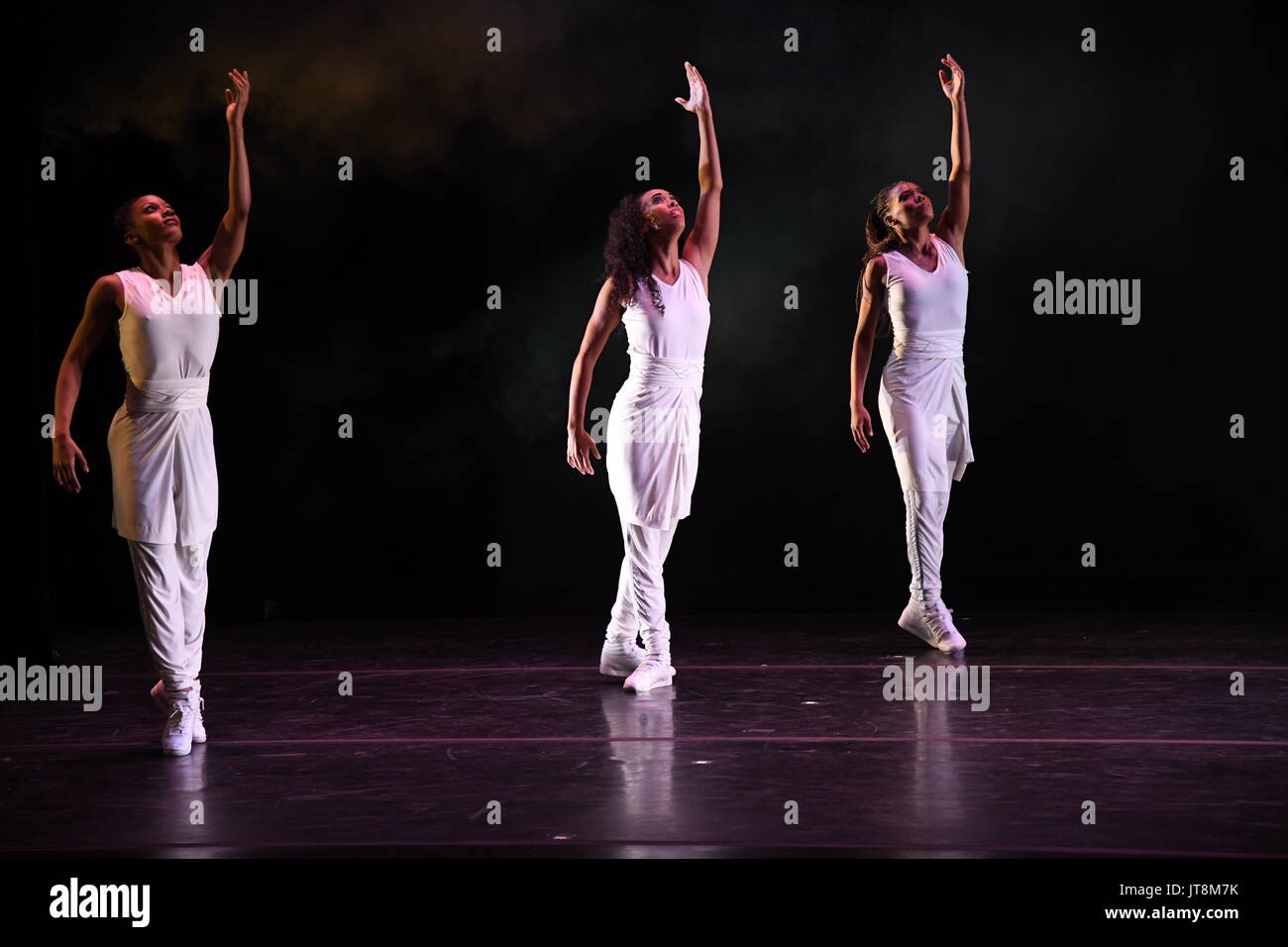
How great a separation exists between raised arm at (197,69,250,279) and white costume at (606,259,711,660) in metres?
1.28

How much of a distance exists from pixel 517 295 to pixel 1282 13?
3529 millimetres

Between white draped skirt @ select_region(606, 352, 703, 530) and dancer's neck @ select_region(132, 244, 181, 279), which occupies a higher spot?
dancer's neck @ select_region(132, 244, 181, 279)

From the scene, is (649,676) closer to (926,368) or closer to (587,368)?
(587,368)

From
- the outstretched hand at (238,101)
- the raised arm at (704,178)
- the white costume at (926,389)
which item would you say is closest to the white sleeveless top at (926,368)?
the white costume at (926,389)

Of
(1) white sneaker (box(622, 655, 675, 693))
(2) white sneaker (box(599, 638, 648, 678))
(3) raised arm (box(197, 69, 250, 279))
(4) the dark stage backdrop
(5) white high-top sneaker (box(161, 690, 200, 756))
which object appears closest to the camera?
(5) white high-top sneaker (box(161, 690, 200, 756))

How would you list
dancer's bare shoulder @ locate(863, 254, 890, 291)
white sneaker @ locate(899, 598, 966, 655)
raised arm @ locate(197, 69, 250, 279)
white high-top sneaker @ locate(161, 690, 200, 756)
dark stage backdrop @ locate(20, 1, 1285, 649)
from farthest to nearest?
dark stage backdrop @ locate(20, 1, 1285, 649) < dancer's bare shoulder @ locate(863, 254, 890, 291) < white sneaker @ locate(899, 598, 966, 655) < raised arm @ locate(197, 69, 250, 279) < white high-top sneaker @ locate(161, 690, 200, 756)

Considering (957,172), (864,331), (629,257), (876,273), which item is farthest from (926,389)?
(629,257)

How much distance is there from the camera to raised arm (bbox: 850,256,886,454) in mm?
5938

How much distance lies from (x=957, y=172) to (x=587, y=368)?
1.62 meters

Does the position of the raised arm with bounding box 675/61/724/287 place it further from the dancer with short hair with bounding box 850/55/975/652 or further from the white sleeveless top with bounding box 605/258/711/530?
the dancer with short hair with bounding box 850/55/975/652

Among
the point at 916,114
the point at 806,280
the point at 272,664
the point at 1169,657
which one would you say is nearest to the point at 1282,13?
the point at 916,114

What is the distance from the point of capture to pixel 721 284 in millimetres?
7223

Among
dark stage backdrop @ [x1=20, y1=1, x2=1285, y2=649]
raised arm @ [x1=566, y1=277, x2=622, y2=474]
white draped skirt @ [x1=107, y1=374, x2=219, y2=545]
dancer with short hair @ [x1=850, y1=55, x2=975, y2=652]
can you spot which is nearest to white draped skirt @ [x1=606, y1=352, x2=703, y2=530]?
raised arm @ [x1=566, y1=277, x2=622, y2=474]
